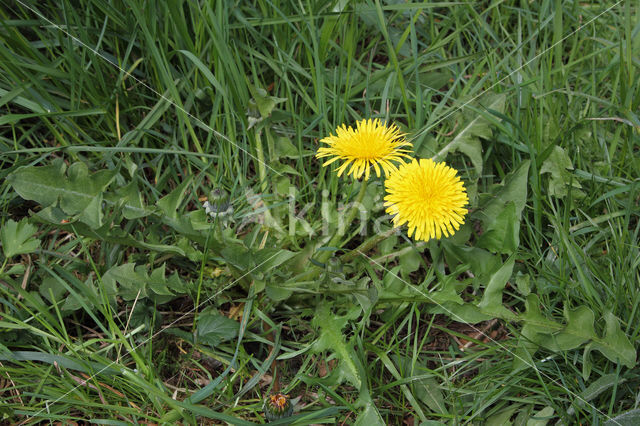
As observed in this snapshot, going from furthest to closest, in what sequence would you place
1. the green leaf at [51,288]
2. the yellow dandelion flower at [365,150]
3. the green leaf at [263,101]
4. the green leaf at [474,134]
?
1. the green leaf at [474,134]
2. the green leaf at [263,101]
3. the green leaf at [51,288]
4. the yellow dandelion flower at [365,150]

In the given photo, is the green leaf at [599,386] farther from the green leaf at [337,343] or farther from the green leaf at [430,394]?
the green leaf at [337,343]

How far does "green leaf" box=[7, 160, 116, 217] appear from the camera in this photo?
5.77ft

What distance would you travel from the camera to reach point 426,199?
1609 millimetres

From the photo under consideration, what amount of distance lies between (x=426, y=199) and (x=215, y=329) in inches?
31.0

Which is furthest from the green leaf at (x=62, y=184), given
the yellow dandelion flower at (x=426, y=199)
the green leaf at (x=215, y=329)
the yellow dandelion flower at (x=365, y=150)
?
the yellow dandelion flower at (x=426, y=199)

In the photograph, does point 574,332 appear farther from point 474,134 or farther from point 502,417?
point 474,134

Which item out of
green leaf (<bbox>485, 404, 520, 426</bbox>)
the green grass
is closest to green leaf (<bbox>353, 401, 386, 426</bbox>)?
the green grass

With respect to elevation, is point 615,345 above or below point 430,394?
above

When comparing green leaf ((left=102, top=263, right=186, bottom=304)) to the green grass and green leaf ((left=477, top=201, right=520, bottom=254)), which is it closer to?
the green grass

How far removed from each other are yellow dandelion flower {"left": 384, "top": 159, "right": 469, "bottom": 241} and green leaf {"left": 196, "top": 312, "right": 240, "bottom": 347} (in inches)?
25.2

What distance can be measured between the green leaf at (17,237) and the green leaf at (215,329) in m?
0.57

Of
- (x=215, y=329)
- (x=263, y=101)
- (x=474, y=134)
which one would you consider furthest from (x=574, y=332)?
(x=263, y=101)

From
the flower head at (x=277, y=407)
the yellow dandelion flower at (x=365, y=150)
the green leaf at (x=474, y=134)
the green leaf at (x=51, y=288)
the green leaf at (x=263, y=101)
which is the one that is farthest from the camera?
the green leaf at (x=474, y=134)

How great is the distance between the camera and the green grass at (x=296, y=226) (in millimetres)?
1695
